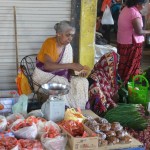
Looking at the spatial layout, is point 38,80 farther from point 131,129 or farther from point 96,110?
point 131,129

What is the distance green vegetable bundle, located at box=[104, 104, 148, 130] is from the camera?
3967mm

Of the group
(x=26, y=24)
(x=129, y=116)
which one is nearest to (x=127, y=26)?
(x=26, y=24)

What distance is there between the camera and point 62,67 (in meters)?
4.11

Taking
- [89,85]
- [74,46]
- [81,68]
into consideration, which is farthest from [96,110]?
[74,46]

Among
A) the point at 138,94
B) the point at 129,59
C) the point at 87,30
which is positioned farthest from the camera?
the point at 129,59

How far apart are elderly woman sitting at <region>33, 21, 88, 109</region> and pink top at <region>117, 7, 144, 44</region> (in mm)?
1477

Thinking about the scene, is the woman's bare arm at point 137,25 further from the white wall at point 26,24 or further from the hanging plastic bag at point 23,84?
the hanging plastic bag at point 23,84

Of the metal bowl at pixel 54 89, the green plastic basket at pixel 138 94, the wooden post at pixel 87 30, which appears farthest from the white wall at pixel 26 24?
the metal bowl at pixel 54 89

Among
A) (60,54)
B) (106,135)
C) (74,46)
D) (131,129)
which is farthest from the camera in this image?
(74,46)

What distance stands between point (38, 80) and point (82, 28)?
1128 millimetres

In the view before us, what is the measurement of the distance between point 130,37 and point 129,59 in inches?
14.6

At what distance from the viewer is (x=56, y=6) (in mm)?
4836

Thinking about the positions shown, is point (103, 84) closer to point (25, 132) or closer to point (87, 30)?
point (87, 30)

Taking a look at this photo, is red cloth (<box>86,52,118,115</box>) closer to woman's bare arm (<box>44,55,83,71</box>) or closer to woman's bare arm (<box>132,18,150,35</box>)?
woman's bare arm (<box>44,55,83,71</box>)
